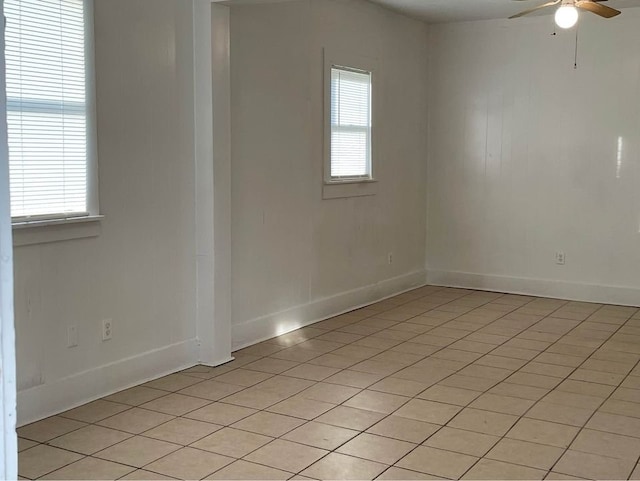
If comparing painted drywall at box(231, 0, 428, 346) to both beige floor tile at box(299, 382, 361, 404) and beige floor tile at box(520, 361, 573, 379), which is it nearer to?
beige floor tile at box(299, 382, 361, 404)

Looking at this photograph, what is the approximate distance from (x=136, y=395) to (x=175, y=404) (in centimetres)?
28

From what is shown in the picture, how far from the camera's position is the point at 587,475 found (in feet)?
10.0

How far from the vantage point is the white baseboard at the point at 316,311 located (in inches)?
203

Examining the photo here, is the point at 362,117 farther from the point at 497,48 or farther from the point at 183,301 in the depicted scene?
the point at 183,301

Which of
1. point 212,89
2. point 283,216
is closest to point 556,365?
point 283,216

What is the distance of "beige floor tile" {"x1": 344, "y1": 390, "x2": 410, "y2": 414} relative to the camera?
3.90 meters

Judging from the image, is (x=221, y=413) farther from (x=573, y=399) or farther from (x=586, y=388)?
(x=586, y=388)

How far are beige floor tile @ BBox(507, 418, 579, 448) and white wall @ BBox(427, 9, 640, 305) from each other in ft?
11.4

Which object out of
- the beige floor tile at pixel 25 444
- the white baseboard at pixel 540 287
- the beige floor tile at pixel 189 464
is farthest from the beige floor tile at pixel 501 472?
the white baseboard at pixel 540 287

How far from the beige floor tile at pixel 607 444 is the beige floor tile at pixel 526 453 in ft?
0.44

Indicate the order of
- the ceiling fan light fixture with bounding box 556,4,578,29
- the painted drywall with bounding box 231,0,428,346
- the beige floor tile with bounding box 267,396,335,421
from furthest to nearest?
1. the painted drywall with bounding box 231,0,428,346
2. the ceiling fan light fixture with bounding box 556,4,578,29
3. the beige floor tile with bounding box 267,396,335,421

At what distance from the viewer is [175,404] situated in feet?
12.9

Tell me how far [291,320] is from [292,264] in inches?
16.7

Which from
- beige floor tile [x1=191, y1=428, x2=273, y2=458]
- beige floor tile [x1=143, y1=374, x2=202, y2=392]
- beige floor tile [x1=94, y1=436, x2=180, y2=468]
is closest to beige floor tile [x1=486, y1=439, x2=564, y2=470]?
beige floor tile [x1=191, y1=428, x2=273, y2=458]
